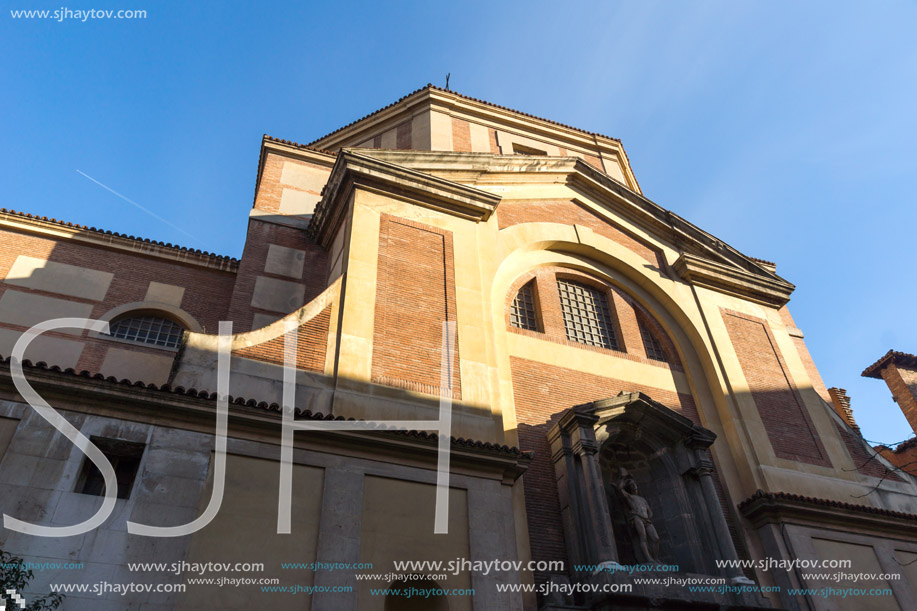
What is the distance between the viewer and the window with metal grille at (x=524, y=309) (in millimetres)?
15023

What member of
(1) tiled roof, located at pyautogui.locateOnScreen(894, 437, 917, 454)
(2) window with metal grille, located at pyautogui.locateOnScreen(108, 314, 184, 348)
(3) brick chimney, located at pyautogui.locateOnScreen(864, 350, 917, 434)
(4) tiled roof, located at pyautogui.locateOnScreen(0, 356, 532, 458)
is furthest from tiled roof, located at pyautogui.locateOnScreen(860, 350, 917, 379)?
(2) window with metal grille, located at pyautogui.locateOnScreen(108, 314, 184, 348)

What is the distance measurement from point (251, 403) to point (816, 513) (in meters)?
10.6

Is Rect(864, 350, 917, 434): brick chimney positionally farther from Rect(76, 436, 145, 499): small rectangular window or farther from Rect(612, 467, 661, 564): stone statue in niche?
Rect(76, 436, 145, 499): small rectangular window

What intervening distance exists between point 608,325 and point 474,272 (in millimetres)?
4188

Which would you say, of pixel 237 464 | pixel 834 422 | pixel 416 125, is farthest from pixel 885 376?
pixel 237 464

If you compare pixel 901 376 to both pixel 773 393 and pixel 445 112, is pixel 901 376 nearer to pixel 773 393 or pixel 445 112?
pixel 773 393

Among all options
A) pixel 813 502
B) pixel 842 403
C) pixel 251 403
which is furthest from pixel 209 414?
pixel 842 403

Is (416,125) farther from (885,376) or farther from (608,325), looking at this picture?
(885,376)

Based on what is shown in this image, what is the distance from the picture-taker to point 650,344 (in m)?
16.5

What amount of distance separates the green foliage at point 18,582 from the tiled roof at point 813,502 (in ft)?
37.4

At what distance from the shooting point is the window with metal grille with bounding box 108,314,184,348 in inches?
573

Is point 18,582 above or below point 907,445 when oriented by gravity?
below

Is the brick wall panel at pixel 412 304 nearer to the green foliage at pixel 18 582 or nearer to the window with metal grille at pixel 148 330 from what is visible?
the window with metal grille at pixel 148 330

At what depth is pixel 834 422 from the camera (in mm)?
16016
